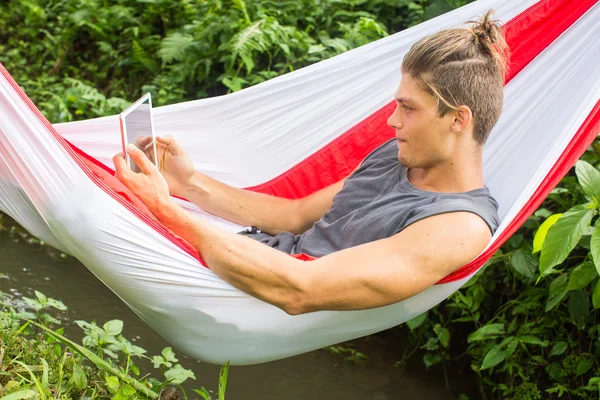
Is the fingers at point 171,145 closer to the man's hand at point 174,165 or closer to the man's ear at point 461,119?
the man's hand at point 174,165

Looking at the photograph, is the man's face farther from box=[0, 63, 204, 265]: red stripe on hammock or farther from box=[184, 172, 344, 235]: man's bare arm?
box=[0, 63, 204, 265]: red stripe on hammock

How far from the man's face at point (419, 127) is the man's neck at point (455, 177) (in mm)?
27

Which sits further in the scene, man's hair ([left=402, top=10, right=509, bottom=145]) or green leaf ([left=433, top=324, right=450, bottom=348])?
green leaf ([left=433, top=324, right=450, bottom=348])

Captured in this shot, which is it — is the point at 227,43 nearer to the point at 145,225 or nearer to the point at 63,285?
the point at 63,285

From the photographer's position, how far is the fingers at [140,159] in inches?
69.2

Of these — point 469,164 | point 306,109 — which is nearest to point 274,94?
point 306,109

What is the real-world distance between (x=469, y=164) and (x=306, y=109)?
0.70 m

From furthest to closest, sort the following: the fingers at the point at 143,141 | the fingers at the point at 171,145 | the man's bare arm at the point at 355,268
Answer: the fingers at the point at 171,145 < the fingers at the point at 143,141 < the man's bare arm at the point at 355,268

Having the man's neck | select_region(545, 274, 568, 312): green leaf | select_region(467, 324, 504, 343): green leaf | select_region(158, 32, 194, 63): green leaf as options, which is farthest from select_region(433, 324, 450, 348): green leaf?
select_region(158, 32, 194, 63): green leaf

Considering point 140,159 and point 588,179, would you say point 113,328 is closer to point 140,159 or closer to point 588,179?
point 140,159

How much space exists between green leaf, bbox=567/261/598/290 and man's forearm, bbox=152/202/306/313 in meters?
0.93

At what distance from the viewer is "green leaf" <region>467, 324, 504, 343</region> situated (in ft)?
8.07

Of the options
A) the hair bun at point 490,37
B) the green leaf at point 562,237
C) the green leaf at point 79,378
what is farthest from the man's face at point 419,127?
the green leaf at point 79,378

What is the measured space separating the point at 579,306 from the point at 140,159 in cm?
138
